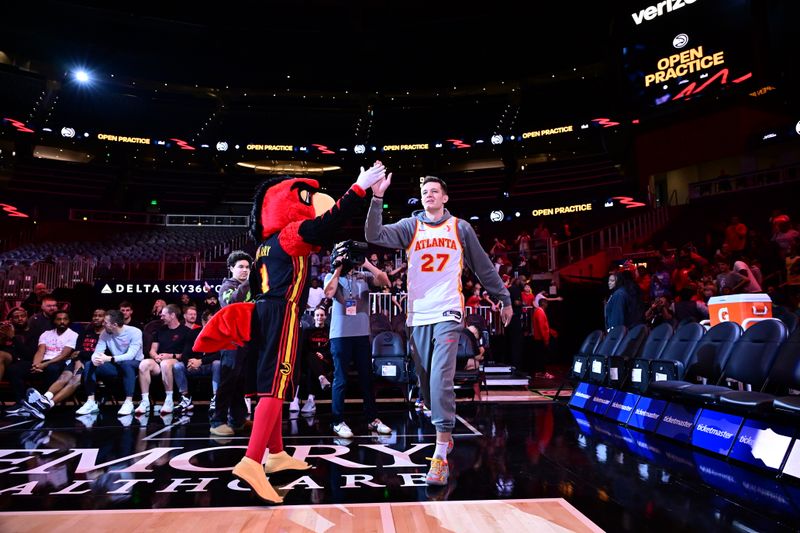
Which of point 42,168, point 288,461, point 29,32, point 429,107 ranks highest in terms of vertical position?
point 29,32

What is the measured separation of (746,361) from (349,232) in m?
19.5

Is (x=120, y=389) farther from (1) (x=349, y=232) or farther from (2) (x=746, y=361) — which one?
(1) (x=349, y=232)

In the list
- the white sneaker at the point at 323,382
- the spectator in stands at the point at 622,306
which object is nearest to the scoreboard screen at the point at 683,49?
the spectator in stands at the point at 622,306

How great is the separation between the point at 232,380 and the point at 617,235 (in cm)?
1464

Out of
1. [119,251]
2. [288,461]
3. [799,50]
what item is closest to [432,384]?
[288,461]

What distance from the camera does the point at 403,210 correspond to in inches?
995

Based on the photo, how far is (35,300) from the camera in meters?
11.2

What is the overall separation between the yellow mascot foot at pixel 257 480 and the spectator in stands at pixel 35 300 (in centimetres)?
942

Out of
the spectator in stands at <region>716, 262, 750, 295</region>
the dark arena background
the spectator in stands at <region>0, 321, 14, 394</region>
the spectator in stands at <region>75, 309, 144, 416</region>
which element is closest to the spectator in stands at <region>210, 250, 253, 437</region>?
the dark arena background

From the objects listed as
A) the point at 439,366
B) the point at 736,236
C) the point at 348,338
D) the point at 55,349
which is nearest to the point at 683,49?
the point at 736,236

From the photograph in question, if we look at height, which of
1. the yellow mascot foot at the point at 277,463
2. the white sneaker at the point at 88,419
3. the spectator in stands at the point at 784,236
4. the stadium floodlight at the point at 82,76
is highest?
the stadium floodlight at the point at 82,76

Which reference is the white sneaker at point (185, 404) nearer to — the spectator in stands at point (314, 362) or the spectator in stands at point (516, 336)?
the spectator in stands at point (314, 362)

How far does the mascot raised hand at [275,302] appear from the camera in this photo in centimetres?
297

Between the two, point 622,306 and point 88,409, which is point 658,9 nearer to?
point 622,306
